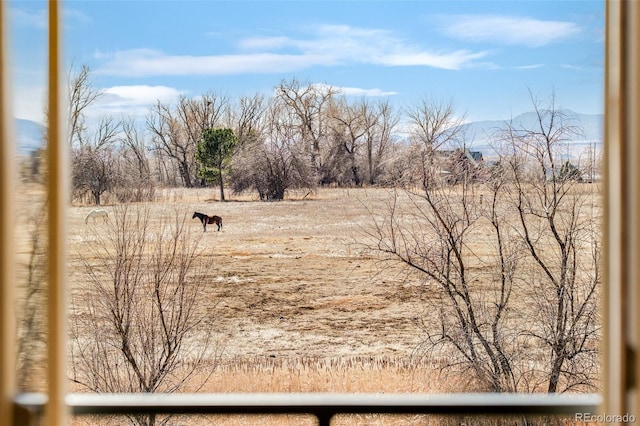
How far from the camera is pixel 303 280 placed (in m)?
4.23

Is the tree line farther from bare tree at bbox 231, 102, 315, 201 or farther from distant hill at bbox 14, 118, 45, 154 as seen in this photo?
distant hill at bbox 14, 118, 45, 154

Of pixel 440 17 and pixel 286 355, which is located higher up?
pixel 440 17

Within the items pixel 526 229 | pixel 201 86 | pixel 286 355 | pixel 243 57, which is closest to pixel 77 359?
pixel 286 355

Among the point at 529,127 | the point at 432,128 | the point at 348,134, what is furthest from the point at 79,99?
the point at 529,127

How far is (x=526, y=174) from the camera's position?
3742mm

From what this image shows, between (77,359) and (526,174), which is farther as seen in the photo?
(77,359)

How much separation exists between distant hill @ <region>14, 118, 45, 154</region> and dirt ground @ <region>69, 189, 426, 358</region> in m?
2.98

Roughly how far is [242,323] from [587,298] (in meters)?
2.21

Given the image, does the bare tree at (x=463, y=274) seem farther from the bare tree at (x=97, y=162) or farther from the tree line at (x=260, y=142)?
the bare tree at (x=97, y=162)

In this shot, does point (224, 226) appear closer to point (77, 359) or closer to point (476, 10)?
point (77, 359)

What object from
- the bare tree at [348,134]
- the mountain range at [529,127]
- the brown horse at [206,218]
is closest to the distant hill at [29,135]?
the bare tree at [348,134]

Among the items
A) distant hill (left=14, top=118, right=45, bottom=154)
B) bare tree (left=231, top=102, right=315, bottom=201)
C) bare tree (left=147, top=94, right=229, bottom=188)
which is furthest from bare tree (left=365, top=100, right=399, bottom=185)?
distant hill (left=14, top=118, right=45, bottom=154)

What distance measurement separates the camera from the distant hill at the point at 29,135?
3.53 feet

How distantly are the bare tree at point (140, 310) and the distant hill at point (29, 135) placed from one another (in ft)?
9.97
